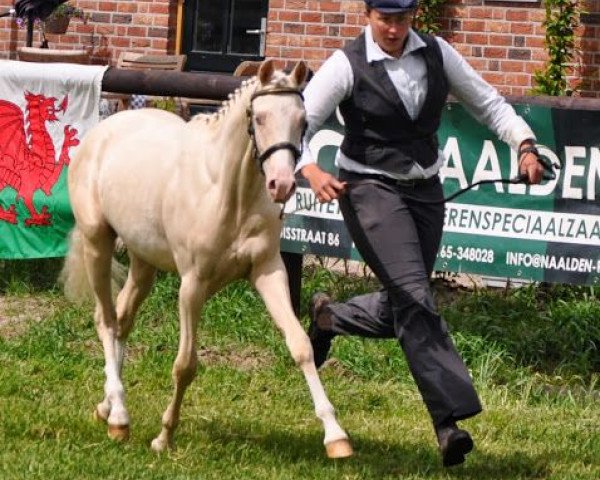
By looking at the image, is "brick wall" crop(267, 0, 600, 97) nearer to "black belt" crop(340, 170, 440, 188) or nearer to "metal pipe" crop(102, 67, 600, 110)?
"metal pipe" crop(102, 67, 600, 110)

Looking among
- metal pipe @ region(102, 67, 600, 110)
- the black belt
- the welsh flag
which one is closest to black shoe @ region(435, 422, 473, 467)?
the black belt

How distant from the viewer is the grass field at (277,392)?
6.88m

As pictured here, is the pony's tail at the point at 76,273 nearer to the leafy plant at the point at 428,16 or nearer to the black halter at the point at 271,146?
the black halter at the point at 271,146

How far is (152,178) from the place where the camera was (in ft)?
23.7

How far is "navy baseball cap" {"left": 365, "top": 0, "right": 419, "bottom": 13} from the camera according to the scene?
21.4ft

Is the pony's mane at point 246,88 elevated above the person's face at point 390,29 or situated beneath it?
situated beneath

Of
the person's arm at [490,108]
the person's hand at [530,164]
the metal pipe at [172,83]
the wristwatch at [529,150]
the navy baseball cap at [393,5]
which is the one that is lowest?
the metal pipe at [172,83]

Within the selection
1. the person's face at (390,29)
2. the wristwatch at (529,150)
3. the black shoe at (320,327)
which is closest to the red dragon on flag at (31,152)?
the black shoe at (320,327)

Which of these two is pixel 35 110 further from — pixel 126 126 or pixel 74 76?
pixel 126 126

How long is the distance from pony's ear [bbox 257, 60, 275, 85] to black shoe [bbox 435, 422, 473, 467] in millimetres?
1635

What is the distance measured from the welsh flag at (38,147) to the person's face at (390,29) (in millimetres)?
4169

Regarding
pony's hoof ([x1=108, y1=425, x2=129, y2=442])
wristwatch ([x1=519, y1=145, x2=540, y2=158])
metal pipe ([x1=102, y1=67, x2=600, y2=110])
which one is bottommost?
pony's hoof ([x1=108, y1=425, x2=129, y2=442])

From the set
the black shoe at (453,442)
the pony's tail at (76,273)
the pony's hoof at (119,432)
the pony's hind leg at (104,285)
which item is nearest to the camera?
the black shoe at (453,442)

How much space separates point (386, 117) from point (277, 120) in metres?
0.62
